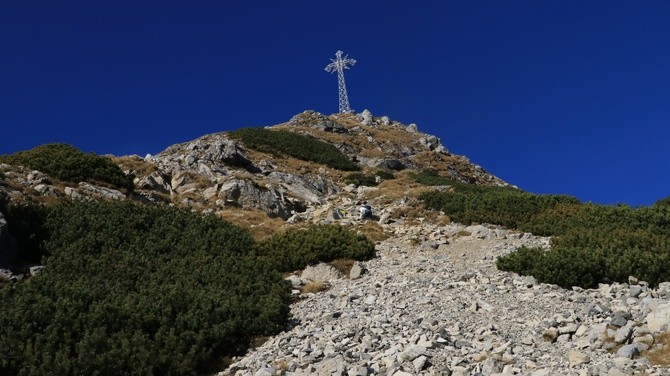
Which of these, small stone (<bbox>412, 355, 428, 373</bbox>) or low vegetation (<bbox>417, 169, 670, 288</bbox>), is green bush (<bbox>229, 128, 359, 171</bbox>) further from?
small stone (<bbox>412, 355, 428, 373</bbox>)

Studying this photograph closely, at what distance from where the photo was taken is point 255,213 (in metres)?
26.3

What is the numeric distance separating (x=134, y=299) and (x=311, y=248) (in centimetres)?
704

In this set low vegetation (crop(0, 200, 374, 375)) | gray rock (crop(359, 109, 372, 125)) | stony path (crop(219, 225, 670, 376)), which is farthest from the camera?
gray rock (crop(359, 109, 372, 125))

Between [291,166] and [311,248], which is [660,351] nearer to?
[311,248]

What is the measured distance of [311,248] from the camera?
18.0 m

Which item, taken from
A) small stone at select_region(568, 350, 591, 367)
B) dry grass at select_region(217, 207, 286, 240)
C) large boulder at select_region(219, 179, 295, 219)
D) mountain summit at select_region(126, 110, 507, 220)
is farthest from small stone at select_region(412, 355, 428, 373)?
large boulder at select_region(219, 179, 295, 219)

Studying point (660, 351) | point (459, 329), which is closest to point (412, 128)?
point (459, 329)

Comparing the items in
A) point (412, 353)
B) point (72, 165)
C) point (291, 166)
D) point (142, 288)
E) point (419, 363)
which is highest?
point (291, 166)

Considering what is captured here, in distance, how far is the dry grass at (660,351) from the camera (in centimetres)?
823

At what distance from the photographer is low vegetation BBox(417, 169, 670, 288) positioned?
13.8 m

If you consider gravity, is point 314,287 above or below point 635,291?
above

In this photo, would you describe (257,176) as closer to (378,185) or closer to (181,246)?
(378,185)

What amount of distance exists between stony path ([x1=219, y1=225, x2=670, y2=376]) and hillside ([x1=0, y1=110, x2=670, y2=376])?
41 millimetres

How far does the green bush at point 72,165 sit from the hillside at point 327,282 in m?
0.10
